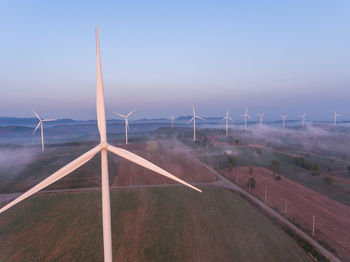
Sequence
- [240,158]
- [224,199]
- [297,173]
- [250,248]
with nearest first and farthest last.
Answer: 1. [250,248]
2. [224,199]
3. [297,173]
4. [240,158]

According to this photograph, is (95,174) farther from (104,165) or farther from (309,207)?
(309,207)

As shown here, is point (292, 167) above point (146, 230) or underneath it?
underneath

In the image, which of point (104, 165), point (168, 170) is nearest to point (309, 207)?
point (168, 170)

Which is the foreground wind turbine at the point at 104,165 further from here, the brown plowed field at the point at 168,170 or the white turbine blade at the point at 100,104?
the brown plowed field at the point at 168,170

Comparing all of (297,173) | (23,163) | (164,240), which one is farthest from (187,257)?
(23,163)

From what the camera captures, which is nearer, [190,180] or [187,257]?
[187,257]

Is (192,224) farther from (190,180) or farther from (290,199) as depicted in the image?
(290,199)

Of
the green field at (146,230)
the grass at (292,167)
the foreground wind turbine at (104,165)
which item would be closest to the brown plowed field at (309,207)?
the grass at (292,167)
